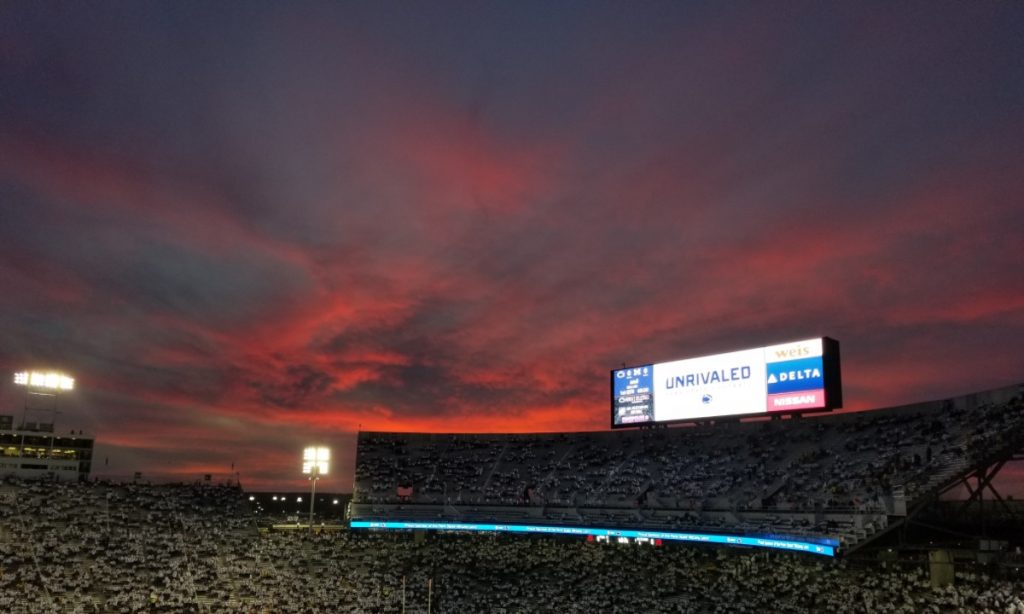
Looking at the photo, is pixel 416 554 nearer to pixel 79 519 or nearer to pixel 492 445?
pixel 492 445

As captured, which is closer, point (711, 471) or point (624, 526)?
point (624, 526)

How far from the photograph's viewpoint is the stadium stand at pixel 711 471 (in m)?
42.5

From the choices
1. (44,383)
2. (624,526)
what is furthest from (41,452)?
(624,526)

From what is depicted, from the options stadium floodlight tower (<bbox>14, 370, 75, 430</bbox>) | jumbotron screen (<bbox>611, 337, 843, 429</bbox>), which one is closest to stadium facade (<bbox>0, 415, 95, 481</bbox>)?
stadium floodlight tower (<bbox>14, 370, 75, 430</bbox>)

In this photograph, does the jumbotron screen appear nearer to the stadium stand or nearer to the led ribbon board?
the stadium stand

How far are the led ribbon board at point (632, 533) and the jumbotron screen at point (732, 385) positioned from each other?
9445 mm

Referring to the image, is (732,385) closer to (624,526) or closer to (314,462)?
(624,526)

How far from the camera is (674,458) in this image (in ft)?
209

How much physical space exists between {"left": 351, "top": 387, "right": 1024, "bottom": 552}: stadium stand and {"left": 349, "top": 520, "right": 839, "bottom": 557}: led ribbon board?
687 millimetres

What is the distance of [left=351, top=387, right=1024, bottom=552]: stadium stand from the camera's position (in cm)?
4247

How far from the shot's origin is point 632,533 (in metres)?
55.2

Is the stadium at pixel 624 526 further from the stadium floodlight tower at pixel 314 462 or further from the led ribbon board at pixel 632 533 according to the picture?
the stadium floodlight tower at pixel 314 462

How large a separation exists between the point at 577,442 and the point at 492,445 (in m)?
9.01

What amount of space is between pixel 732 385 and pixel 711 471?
25.4 ft
